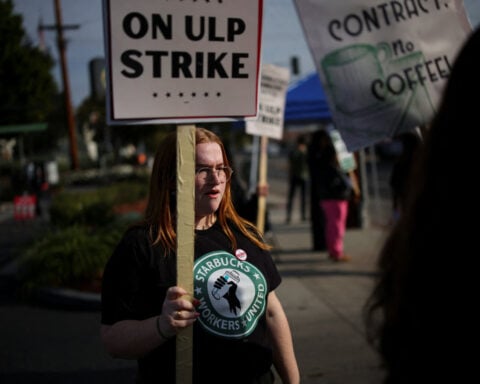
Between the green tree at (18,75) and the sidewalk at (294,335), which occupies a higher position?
the green tree at (18,75)

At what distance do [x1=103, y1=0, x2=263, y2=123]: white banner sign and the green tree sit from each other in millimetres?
25223

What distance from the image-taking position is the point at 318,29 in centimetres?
394

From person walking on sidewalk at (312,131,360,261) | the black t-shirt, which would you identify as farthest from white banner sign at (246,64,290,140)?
the black t-shirt

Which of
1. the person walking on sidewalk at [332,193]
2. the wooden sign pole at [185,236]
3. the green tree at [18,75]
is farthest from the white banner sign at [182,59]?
the green tree at [18,75]

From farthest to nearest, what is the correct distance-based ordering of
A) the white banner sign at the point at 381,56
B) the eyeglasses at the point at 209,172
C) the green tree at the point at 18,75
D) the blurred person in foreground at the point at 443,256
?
the green tree at the point at 18,75 → the white banner sign at the point at 381,56 → the eyeglasses at the point at 209,172 → the blurred person in foreground at the point at 443,256

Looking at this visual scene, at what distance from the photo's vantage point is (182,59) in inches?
80.5

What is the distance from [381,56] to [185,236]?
2510mm

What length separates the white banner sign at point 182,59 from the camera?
1.97 m

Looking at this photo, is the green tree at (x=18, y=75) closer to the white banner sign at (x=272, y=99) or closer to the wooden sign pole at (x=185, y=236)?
the white banner sign at (x=272, y=99)

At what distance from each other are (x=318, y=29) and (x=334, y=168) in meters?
5.09

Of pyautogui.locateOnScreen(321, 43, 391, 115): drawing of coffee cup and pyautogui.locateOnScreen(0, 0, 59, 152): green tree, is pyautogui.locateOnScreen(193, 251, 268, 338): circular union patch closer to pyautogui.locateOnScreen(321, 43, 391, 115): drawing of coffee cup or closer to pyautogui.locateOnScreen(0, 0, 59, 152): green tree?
pyautogui.locateOnScreen(321, 43, 391, 115): drawing of coffee cup

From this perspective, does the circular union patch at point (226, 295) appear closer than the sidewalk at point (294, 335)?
Yes

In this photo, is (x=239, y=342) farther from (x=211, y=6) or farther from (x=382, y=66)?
(x=382, y=66)

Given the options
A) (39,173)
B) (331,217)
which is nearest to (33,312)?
(331,217)
